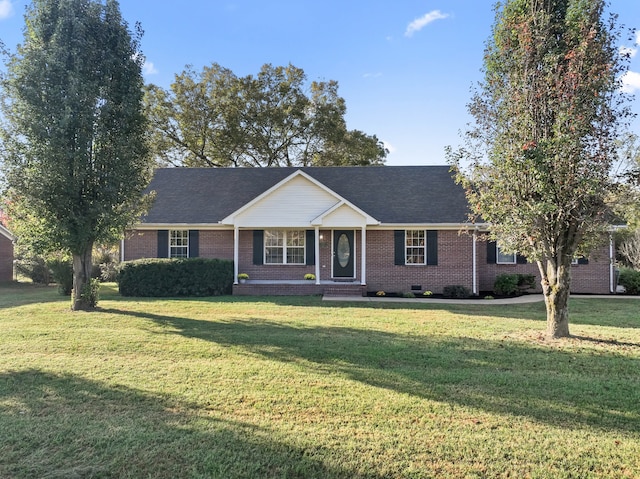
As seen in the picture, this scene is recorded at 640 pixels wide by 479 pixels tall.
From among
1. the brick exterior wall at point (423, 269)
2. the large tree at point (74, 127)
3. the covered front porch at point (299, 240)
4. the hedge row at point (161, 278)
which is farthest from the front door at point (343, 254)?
the large tree at point (74, 127)

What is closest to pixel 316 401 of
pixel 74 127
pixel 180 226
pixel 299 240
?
pixel 74 127

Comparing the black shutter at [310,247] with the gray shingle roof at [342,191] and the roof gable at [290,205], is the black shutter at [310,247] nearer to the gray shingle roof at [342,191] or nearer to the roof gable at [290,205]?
the roof gable at [290,205]

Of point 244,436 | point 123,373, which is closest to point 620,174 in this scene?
point 244,436

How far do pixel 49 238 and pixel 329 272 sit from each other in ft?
32.3

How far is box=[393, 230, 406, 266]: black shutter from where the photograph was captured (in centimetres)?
1630

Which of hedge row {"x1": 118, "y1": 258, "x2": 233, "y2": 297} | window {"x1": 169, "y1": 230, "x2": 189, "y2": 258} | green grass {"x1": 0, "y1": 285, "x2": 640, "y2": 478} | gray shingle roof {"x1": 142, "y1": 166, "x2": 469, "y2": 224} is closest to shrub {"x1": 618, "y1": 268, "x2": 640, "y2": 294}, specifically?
gray shingle roof {"x1": 142, "y1": 166, "x2": 469, "y2": 224}

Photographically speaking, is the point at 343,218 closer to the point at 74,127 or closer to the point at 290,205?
the point at 290,205

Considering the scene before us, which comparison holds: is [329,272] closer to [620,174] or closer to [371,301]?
[371,301]

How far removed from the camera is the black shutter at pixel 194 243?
55.3ft

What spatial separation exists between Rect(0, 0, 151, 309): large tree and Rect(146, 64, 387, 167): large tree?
20.4 m

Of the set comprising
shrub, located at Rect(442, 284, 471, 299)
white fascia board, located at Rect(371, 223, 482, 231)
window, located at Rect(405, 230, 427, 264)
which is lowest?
shrub, located at Rect(442, 284, 471, 299)

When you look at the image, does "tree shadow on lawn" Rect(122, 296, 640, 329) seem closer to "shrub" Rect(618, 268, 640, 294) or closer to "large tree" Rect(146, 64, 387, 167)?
"shrub" Rect(618, 268, 640, 294)

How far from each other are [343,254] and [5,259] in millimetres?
19910

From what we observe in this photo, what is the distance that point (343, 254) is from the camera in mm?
16750
